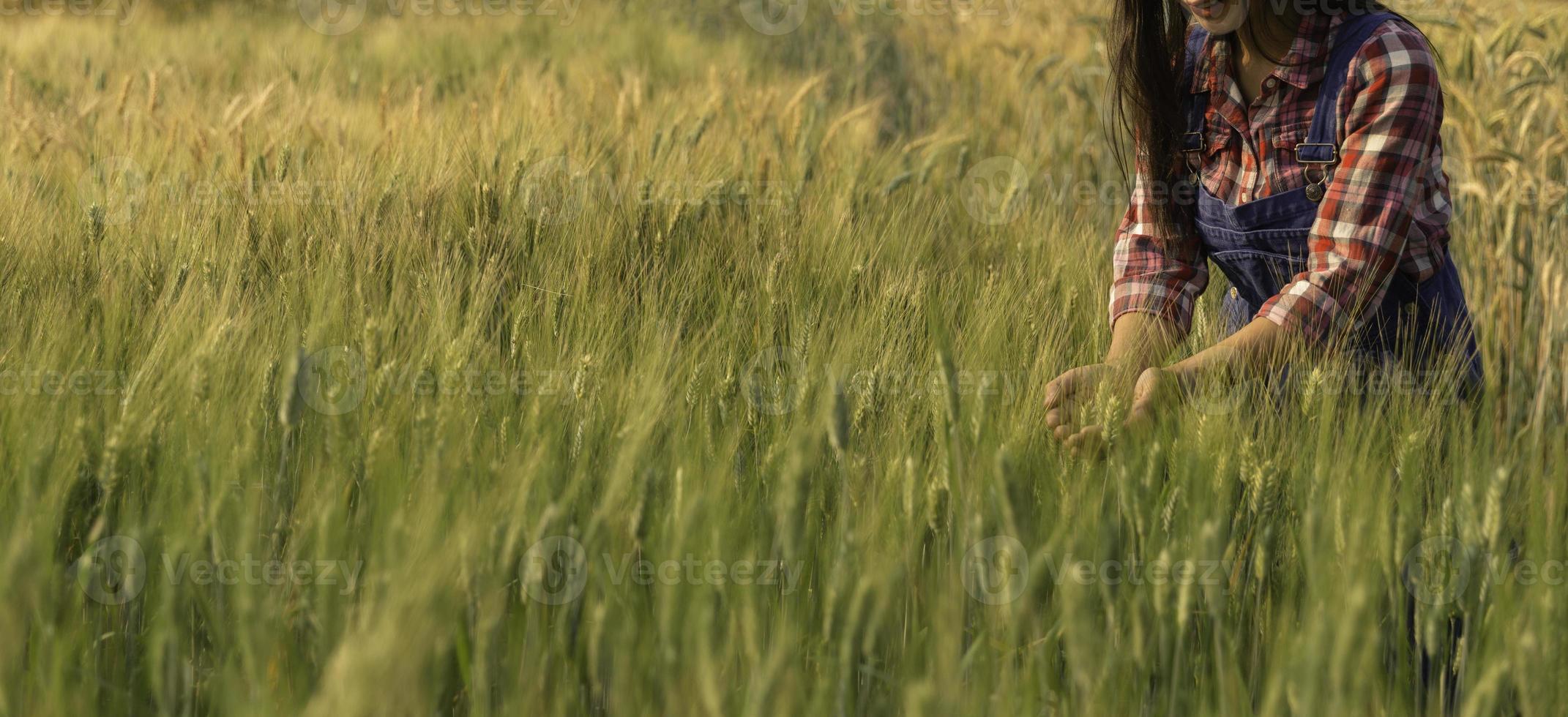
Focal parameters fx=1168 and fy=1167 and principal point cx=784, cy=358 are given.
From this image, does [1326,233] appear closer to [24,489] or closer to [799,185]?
[799,185]

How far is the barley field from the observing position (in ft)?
2.69

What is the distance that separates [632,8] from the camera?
22.7 feet

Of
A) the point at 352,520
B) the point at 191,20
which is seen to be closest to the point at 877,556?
the point at 352,520

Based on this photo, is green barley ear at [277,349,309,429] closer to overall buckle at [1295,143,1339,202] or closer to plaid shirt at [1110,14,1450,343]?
plaid shirt at [1110,14,1450,343]

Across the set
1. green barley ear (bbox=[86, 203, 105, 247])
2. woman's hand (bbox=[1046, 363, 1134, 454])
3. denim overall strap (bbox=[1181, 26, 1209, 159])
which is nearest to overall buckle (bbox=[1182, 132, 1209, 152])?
denim overall strap (bbox=[1181, 26, 1209, 159])

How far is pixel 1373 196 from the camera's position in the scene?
1450 millimetres

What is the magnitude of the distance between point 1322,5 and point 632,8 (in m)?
5.76

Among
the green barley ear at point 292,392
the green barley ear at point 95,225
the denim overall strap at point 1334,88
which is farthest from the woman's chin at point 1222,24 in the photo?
the green barley ear at point 95,225

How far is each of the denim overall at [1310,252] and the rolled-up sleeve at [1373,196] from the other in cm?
6

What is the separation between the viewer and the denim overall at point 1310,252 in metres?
1.55

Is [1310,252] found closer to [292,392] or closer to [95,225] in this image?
[292,392]

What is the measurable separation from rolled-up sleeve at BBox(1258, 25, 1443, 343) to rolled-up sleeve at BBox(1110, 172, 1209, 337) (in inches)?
8.0

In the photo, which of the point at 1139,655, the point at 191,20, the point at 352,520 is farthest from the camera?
the point at 191,20

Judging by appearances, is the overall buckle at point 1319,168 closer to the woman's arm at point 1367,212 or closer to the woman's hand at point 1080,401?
the woman's arm at point 1367,212
